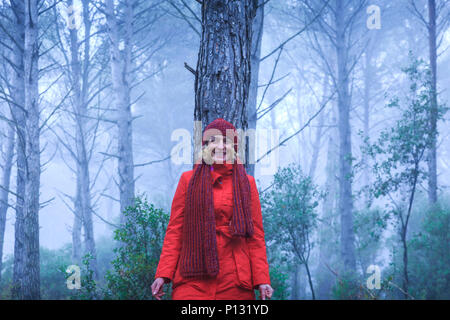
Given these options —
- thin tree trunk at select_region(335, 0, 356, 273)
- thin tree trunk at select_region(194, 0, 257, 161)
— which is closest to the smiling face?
thin tree trunk at select_region(194, 0, 257, 161)

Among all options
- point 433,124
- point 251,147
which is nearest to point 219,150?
point 251,147

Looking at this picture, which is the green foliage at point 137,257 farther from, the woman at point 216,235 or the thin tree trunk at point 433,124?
the thin tree trunk at point 433,124

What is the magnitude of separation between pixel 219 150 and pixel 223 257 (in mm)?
807

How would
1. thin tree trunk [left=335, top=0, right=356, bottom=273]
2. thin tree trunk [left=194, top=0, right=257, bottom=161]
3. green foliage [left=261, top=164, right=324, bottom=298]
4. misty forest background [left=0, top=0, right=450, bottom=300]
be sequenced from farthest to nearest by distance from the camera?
thin tree trunk [left=335, top=0, right=356, bottom=273], green foliage [left=261, top=164, right=324, bottom=298], misty forest background [left=0, top=0, right=450, bottom=300], thin tree trunk [left=194, top=0, right=257, bottom=161]

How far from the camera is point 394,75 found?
15.5 meters

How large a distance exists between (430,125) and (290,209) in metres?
3.19

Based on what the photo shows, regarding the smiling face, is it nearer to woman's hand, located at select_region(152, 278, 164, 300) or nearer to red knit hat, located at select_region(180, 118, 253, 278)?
red knit hat, located at select_region(180, 118, 253, 278)

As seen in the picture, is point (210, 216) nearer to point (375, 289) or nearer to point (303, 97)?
point (375, 289)

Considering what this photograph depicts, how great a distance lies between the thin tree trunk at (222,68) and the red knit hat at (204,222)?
0.39 meters

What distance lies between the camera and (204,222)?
82.9 inches

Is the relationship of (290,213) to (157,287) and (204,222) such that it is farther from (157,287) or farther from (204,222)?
(157,287)

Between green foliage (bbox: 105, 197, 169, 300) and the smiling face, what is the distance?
2.09 meters

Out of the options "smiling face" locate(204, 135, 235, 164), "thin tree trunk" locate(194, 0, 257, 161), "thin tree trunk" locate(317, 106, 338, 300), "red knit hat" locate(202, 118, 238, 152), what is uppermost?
"thin tree trunk" locate(194, 0, 257, 161)

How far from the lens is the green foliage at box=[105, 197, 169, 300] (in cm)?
388
